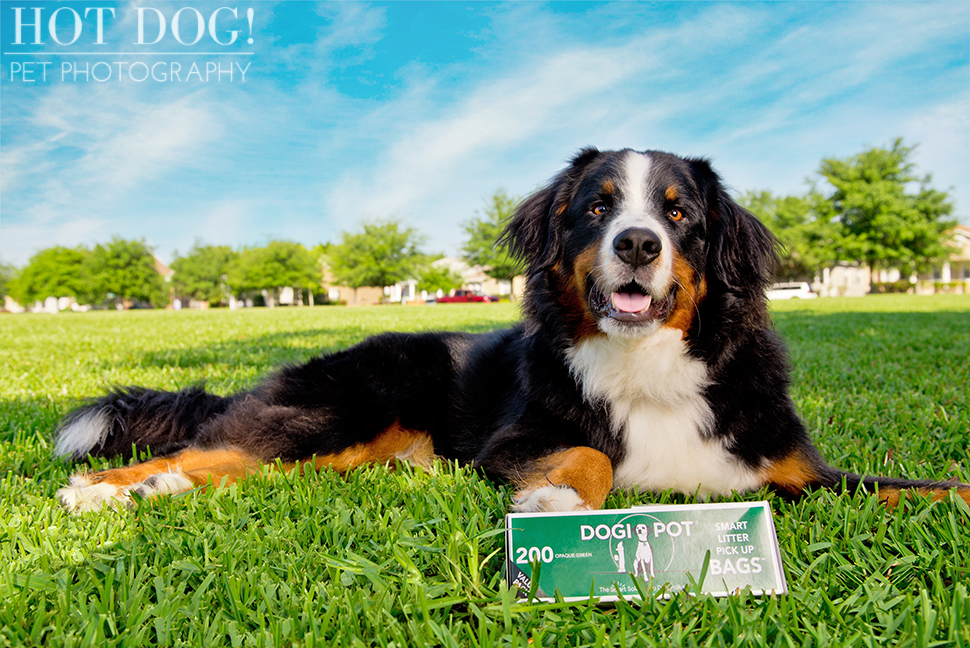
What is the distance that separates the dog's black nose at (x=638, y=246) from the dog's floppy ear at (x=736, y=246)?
51 centimetres

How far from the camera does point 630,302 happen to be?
9.13 feet

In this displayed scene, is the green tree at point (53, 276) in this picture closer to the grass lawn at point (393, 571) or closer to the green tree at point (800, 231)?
the green tree at point (800, 231)

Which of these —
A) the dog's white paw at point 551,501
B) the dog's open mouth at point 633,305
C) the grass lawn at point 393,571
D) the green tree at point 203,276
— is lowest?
the grass lawn at point 393,571

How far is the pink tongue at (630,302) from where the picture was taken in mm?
2768

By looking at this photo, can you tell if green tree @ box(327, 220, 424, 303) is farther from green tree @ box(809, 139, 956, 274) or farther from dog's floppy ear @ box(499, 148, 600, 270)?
dog's floppy ear @ box(499, 148, 600, 270)

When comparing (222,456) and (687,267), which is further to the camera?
(222,456)

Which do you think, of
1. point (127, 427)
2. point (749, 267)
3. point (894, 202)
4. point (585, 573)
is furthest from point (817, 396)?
point (894, 202)

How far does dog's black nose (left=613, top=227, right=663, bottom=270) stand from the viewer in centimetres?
264

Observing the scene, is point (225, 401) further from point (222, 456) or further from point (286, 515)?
point (286, 515)

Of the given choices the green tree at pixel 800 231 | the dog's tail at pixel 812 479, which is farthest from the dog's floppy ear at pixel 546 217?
the green tree at pixel 800 231

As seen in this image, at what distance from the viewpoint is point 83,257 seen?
239ft

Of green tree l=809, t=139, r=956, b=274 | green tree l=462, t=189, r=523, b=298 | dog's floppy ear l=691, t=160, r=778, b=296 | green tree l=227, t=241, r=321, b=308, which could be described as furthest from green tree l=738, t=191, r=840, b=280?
green tree l=227, t=241, r=321, b=308

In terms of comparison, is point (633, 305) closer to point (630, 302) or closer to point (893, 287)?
point (630, 302)

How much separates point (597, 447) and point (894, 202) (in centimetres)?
5312
